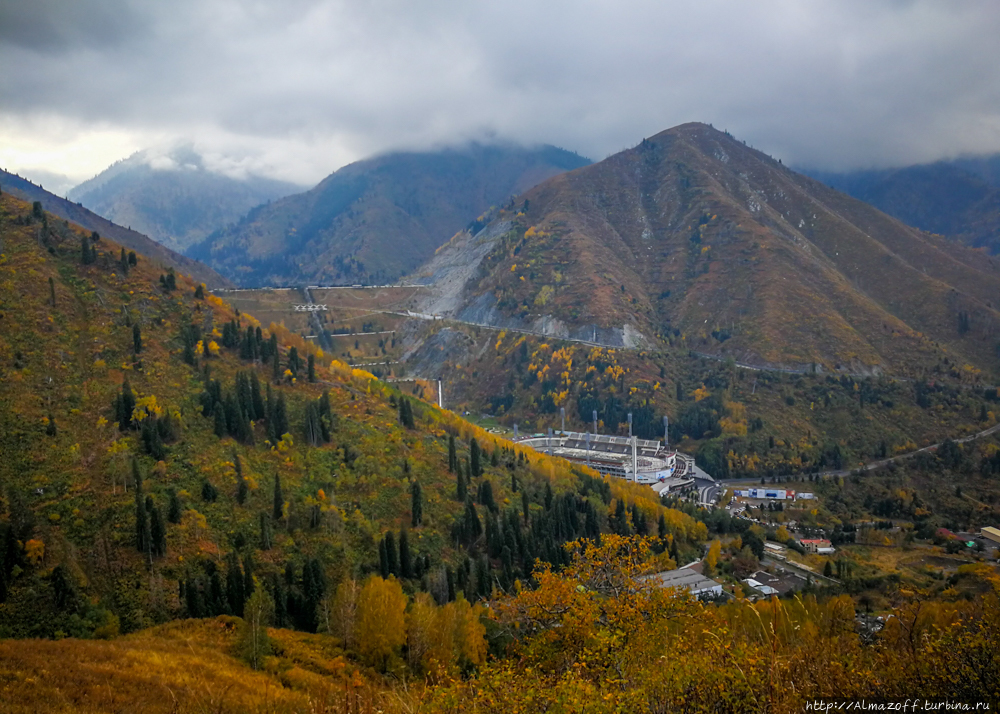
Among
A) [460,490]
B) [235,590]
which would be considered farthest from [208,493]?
[460,490]

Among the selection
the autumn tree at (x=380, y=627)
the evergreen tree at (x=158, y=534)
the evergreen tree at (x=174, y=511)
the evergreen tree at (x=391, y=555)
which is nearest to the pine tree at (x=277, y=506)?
the evergreen tree at (x=174, y=511)

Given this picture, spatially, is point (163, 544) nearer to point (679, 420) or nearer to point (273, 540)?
point (273, 540)

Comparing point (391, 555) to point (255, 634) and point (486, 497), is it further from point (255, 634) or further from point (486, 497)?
point (255, 634)

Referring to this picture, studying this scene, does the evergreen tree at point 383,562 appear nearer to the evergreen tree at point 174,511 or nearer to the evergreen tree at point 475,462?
the evergreen tree at point 174,511

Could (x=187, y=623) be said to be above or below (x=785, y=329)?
below

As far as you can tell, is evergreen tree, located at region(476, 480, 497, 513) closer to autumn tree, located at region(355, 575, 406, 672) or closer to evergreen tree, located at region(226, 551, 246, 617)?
autumn tree, located at region(355, 575, 406, 672)

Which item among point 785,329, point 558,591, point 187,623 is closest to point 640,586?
point 558,591
